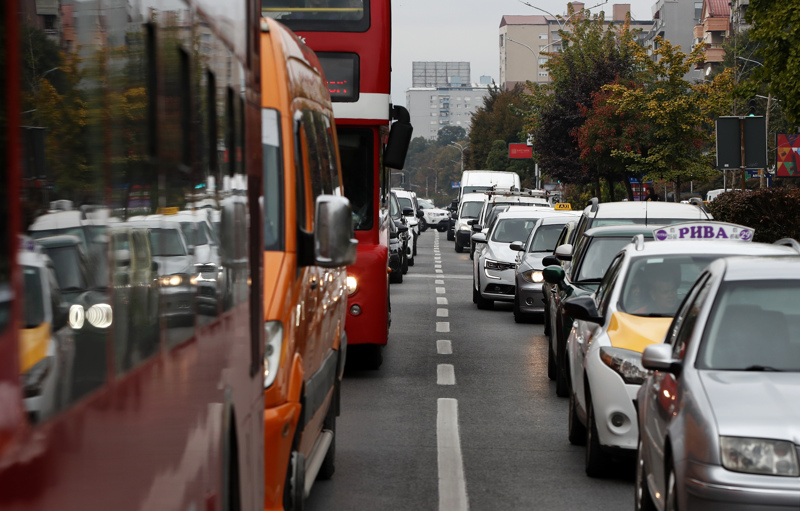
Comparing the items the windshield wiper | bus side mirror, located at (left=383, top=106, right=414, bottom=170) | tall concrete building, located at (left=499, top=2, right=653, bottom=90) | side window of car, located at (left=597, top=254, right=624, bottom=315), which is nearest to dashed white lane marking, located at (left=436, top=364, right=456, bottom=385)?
bus side mirror, located at (left=383, top=106, right=414, bottom=170)

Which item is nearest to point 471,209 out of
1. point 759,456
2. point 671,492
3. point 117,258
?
point 671,492

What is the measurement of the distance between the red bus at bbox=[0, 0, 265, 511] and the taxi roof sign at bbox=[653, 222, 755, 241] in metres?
7.76

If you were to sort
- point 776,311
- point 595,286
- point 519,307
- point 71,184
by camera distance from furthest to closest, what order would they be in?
point 519,307
point 595,286
point 776,311
point 71,184

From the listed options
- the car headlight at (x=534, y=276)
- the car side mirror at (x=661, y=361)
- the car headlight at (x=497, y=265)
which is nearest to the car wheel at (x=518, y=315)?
the car headlight at (x=534, y=276)

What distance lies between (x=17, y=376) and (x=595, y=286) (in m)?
9.99

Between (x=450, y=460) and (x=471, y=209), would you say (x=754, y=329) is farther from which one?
(x=471, y=209)

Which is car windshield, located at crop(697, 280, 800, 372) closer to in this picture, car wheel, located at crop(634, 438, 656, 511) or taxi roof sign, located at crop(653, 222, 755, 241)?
car wheel, located at crop(634, 438, 656, 511)

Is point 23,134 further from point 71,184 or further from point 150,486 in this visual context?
point 150,486

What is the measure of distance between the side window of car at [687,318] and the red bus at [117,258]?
9.20 ft

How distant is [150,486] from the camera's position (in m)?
2.42

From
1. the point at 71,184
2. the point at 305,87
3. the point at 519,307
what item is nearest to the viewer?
the point at 71,184

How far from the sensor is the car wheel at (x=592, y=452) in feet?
25.2

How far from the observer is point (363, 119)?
11.8 meters

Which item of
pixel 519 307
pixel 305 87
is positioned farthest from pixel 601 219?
pixel 305 87
